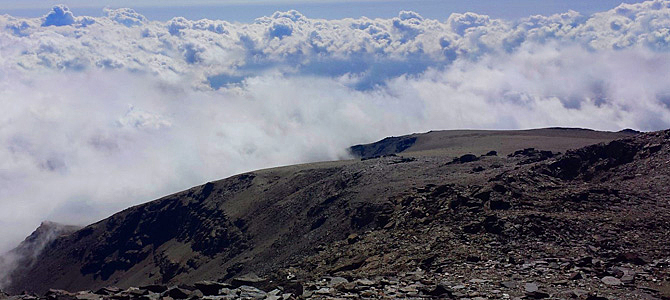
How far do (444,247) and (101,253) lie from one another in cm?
10141

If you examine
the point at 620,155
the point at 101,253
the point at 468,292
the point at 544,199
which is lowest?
the point at 101,253

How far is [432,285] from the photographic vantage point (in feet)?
75.1

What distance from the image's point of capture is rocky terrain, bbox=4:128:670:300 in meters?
22.7

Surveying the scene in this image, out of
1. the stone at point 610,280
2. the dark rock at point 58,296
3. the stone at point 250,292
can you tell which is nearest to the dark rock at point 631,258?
the stone at point 610,280

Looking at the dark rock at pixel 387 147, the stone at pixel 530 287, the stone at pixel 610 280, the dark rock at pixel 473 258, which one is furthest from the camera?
the dark rock at pixel 387 147

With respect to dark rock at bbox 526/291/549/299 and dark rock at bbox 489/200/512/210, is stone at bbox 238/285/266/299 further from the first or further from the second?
dark rock at bbox 489/200/512/210

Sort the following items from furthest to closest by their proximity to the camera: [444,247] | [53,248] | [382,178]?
[53,248]
[382,178]
[444,247]

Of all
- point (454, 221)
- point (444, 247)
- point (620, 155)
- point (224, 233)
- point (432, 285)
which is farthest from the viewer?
point (224, 233)

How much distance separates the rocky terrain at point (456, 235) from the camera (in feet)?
74.5

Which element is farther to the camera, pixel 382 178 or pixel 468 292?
pixel 382 178

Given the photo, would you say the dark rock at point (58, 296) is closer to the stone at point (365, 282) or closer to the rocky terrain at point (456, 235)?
the rocky terrain at point (456, 235)

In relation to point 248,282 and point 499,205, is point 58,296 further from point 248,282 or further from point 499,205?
point 499,205

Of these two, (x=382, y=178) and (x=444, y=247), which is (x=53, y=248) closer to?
(x=382, y=178)

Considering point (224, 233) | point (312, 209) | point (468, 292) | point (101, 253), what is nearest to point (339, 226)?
point (312, 209)
